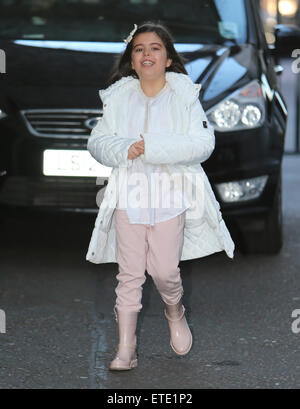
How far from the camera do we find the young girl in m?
4.23

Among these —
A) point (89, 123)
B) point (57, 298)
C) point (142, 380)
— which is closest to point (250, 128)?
point (89, 123)

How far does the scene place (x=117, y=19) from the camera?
683 cm

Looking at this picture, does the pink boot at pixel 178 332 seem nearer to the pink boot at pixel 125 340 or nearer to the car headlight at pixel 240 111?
the pink boot at pixel 125 340

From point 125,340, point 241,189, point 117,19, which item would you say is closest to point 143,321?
point 125,340

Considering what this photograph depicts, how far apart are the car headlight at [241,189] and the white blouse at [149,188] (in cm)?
161

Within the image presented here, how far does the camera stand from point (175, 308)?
4.38 metres

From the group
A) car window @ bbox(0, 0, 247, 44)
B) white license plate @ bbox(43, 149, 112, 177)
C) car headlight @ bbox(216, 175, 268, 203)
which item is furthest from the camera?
car window @ bbox(0, 0, 247, 44)

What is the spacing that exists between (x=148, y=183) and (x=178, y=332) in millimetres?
641

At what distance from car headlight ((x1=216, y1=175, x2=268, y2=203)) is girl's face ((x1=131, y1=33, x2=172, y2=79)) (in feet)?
5.49

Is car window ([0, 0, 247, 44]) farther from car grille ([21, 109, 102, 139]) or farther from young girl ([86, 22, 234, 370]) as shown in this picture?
young girl ([86, 22, 234, 370])

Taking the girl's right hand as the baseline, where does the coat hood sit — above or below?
above

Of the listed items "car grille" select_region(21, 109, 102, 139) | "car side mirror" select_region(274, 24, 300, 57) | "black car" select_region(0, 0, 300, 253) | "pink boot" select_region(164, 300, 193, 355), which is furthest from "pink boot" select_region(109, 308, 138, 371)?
"car side mirror" select_region(274, 24, 300, 57)

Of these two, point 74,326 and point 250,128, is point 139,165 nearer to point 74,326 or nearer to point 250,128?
point 74,326

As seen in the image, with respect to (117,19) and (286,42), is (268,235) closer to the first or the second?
(286,42)
